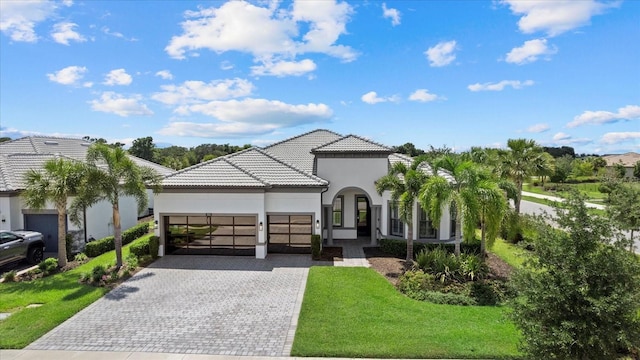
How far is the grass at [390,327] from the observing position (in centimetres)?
973

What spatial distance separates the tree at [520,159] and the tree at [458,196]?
47.6ft

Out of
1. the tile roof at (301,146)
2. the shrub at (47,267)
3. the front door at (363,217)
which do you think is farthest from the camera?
the tile roof at (301,146)

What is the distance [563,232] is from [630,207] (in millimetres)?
7468

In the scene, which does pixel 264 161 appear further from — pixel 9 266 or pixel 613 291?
pixel 613 291

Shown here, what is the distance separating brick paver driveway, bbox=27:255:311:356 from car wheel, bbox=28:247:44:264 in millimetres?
6045

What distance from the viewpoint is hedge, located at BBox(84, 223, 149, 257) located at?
19.0m

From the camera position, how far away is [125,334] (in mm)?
10758

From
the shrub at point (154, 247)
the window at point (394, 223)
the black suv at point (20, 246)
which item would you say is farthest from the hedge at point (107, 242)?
the window at point (394, 223)

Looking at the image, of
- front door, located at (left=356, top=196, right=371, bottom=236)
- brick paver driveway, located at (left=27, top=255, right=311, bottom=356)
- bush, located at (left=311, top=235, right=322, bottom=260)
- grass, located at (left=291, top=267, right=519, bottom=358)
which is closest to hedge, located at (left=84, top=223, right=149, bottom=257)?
brick paver driveway, located at (left=27, top=255, right=311, bottom=356)

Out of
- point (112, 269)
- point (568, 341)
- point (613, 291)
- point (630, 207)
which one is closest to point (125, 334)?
point (112, 269)

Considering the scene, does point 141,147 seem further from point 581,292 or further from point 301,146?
point 581,292

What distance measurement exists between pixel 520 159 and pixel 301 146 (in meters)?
16.5

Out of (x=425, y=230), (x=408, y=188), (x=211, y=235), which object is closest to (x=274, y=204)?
(x=211, y=235)

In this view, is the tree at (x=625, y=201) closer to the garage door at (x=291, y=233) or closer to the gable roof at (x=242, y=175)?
the gable roof at (x=242, y=175)
